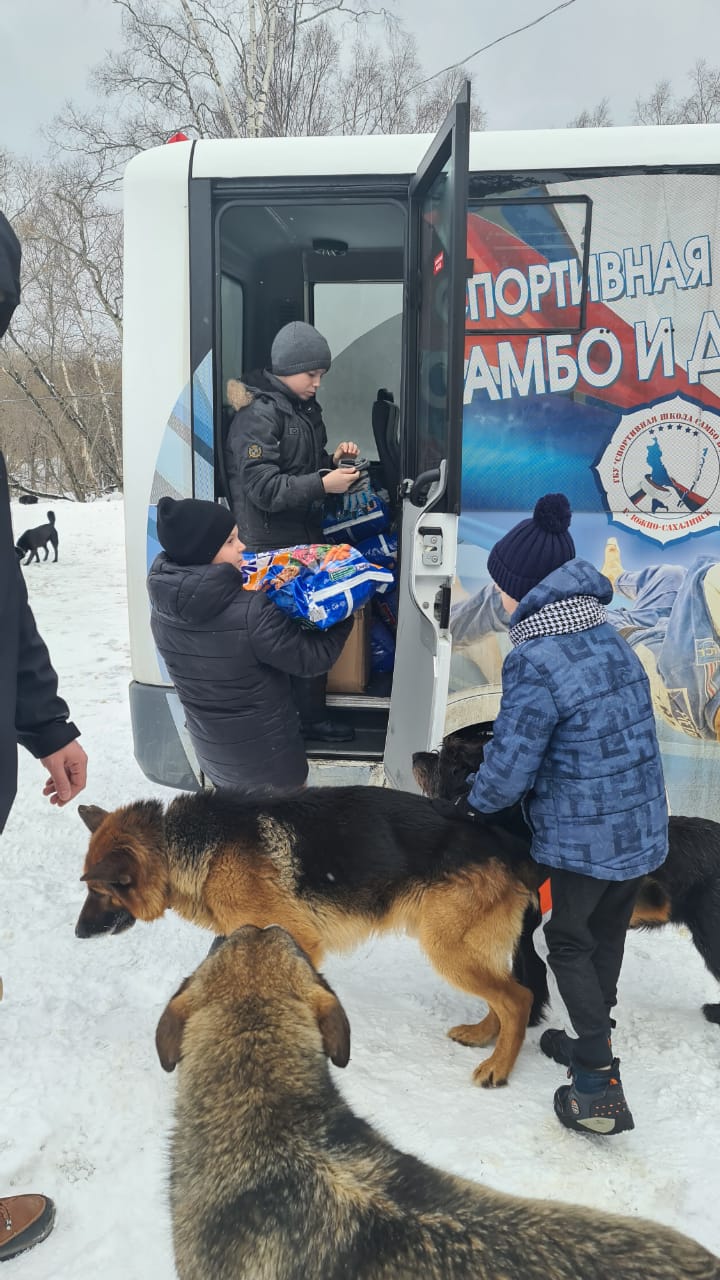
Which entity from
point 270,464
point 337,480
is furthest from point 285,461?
point 337,480

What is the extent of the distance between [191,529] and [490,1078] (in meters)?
2.11

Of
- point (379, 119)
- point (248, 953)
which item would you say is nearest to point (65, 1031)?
point (248, 953)

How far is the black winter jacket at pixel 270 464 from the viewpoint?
3740 mm

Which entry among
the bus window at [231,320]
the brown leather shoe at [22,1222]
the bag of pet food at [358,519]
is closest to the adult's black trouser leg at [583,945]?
the brown leather shoe at [22,1222]

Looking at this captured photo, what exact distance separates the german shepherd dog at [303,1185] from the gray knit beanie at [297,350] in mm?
2833

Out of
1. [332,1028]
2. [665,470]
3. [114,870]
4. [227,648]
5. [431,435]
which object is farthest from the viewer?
[665,470]

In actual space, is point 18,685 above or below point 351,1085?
above

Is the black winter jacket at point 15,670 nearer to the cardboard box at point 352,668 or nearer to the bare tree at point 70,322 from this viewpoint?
the cardboard box at point 352,668

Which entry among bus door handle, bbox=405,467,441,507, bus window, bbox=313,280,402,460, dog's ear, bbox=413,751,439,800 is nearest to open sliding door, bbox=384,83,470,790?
bus door handle, bbox=405,467,441,507

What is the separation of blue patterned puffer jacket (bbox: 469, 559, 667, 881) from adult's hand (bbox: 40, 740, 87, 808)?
1146 mm

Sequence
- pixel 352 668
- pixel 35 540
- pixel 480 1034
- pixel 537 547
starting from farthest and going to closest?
pixel 35 540, pixel 352 668, pixel 480 1034, pixel 537 547

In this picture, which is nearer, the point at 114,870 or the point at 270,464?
the point at 114,870

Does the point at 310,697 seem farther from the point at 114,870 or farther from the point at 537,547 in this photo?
the point at 537,547

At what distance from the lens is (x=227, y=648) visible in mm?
3037
